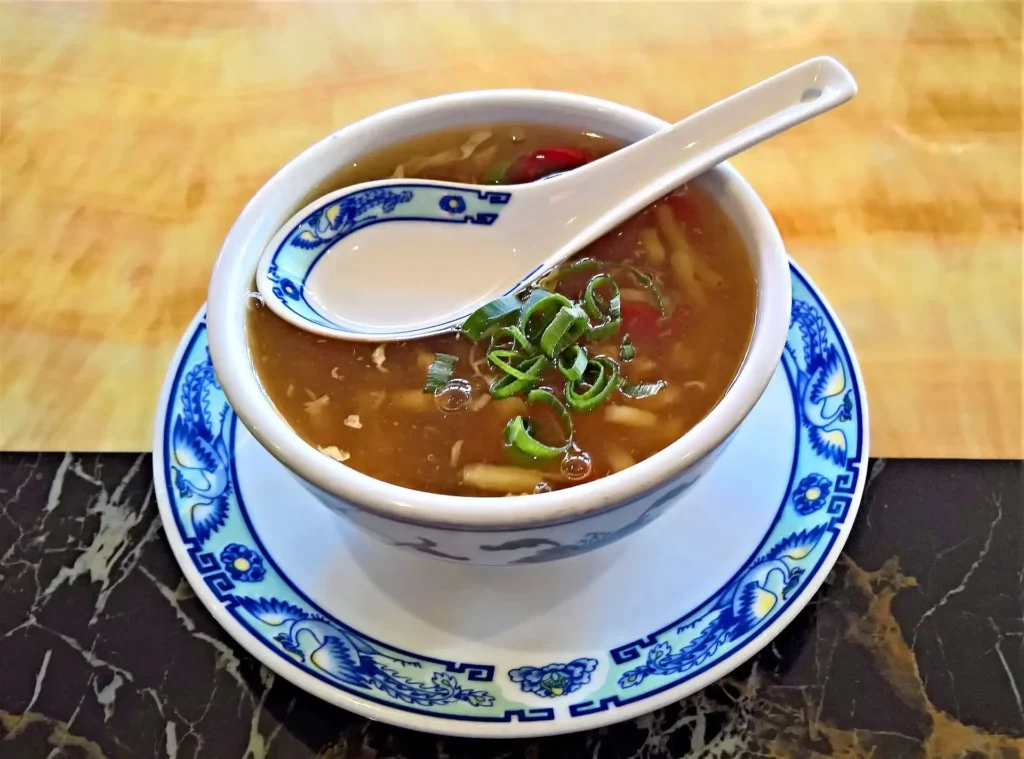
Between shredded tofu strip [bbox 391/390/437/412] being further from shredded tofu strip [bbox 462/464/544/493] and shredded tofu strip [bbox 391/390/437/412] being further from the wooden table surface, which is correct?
the wooden table surface

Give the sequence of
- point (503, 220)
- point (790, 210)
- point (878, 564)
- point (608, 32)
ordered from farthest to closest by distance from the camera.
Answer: point (608, 32) → point (790, 210) → point (503, 220) → point (878, 564)

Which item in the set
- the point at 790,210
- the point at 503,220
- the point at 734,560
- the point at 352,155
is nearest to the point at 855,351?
the point at 790,210

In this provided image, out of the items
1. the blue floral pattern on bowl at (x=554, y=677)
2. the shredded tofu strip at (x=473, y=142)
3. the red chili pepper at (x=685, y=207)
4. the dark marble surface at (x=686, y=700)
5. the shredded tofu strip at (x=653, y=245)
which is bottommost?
the dark marble surface at (x=686, y=700)

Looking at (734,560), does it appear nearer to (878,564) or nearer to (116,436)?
(878,564)

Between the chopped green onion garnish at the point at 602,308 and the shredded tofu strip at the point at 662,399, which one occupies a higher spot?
the chopped green onion garnish at the point at 602,308

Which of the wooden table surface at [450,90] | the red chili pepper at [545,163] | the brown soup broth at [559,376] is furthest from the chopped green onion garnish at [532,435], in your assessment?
the wooden table surface at [450,90]

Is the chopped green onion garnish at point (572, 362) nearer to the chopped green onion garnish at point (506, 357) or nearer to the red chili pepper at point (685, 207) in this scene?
the chopped green onion garnish at point (506, 357)

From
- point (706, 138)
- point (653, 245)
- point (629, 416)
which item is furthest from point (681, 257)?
point (629, 416)
